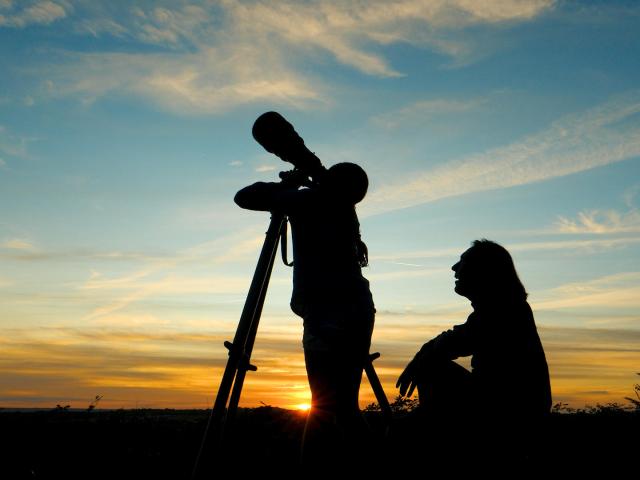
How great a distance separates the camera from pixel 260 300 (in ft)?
14.4

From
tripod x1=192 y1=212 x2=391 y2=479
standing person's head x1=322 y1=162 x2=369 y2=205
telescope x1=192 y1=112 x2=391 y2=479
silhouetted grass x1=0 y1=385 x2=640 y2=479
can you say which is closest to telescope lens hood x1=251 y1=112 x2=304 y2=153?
telescope x1=192 y1=112 x2=391 y2=479

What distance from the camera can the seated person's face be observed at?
4.29 metres

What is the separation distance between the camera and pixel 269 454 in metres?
6.13

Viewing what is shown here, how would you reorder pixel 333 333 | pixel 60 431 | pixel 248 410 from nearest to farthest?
pixel 333 333 < pixel 60 431 < pixel 248 410

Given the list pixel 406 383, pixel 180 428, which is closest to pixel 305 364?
pixel 406 383

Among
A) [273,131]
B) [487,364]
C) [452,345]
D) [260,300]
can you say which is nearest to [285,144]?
[273,131]

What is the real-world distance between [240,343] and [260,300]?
0.51 m

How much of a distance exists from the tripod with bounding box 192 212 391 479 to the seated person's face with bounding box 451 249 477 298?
85 centimetres

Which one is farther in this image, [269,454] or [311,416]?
[269,454]

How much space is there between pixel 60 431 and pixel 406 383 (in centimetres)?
514

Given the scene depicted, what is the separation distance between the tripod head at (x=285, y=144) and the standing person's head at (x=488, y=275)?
55.8 inches

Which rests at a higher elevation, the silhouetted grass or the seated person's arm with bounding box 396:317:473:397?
the seated person's arm with bounding box 396:317:473:397

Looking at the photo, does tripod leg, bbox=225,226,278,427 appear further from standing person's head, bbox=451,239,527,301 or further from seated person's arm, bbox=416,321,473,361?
standing person's head, bbox=451,239,527,301

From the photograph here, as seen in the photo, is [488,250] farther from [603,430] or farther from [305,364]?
[603,430]
